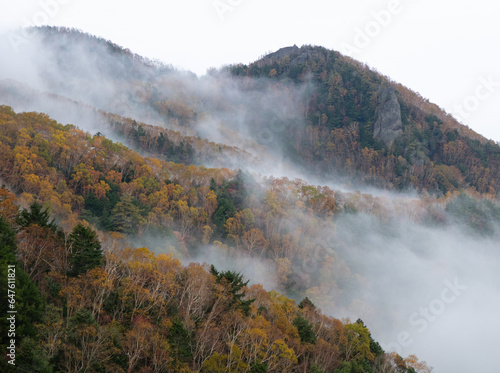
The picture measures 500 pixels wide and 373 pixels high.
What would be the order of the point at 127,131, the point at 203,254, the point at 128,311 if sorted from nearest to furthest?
the point at 128,311 < the point at 203,254 < the point at 127,131

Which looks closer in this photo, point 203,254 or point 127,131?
point 203,254

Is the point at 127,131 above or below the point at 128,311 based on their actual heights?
above

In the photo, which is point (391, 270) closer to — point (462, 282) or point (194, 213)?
point (462, 282)

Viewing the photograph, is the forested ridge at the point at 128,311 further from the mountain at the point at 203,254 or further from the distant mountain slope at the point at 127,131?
the distant mountain slope at the point at 127,131

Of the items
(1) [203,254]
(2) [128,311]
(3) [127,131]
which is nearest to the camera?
(2) [128,311]

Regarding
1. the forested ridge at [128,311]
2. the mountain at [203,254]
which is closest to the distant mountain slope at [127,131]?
the mountain at [203,254]

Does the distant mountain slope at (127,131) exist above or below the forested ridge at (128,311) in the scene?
above

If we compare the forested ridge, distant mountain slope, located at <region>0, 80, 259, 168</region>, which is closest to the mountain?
the forested ridge

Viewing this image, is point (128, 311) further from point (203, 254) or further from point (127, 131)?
point (127, 131)

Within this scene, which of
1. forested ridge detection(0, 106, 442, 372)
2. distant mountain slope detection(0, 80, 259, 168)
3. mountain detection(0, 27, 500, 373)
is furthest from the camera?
distant mountain slope detection(0, 80, 259, 168)

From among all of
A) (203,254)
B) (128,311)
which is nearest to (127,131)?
(203,254)

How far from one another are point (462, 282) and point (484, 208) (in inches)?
1628

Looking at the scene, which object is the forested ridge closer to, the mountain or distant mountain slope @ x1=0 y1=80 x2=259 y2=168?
the mountain

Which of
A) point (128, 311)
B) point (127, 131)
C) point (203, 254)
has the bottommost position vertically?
point (203, 254)
